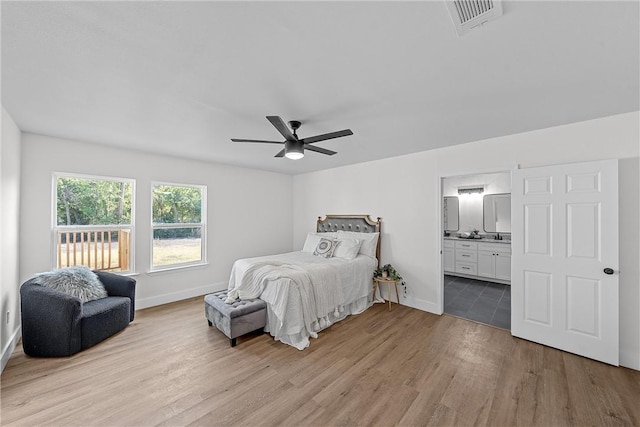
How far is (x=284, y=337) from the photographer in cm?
297

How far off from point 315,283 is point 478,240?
4.36 m

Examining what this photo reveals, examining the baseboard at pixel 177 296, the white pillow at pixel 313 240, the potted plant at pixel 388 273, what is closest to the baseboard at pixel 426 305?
the potted plant at pixel 388 273

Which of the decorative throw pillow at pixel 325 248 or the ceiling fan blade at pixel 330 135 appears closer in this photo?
the ceiling fan blade at pixel 330 135

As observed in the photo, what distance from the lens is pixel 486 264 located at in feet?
17.8

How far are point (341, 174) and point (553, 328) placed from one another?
12.5 ft

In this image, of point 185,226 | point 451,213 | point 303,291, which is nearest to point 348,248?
point 303,291

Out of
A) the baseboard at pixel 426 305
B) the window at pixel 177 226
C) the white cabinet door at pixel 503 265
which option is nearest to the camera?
the baseboard at pixel 426 305

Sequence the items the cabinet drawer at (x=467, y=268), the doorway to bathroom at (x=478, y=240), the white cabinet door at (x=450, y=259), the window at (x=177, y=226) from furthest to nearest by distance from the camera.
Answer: the white cabinet door at (x=450, y=259), the cabinet drawer at (x=467, y=268), the doorway to bathroom at (x=478, y=240), the window at (x=177, y=226)

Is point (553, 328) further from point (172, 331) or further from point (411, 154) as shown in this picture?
point (172, 331)

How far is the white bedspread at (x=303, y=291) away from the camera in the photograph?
2936 mm

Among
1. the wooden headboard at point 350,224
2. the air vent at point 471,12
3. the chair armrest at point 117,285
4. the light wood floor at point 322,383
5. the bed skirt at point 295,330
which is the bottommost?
the light wood floor at point 322,383

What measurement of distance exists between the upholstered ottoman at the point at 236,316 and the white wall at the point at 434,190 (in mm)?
2389

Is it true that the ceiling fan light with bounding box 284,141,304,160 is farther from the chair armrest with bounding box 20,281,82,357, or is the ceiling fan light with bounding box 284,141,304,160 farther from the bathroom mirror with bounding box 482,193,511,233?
the bathroom mirror with bounding box 482,193,511,233

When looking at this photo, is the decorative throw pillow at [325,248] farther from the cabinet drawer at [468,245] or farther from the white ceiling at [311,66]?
the cabinet drawer at [468,245]
